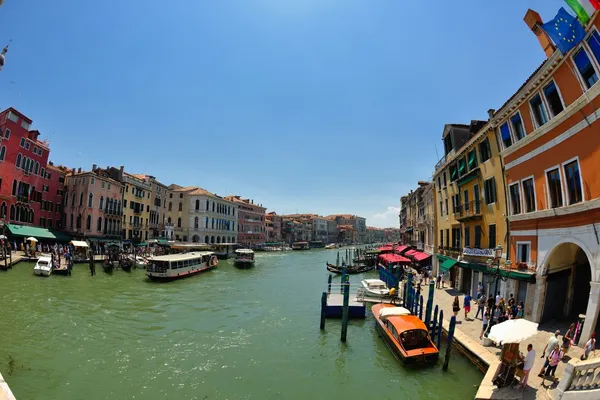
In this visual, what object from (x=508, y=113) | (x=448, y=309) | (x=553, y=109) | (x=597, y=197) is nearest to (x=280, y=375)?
(x=448, y=309)

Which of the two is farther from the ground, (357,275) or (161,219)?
(161,219)

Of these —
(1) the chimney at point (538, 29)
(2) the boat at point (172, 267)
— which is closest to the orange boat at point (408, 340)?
(1) the chimney at point (538, 29)

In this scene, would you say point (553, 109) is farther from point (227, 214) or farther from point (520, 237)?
point (227, 214)

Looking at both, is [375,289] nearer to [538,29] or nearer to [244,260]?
[538,29]

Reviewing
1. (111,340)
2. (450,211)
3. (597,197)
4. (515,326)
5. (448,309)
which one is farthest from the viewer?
(450,211)

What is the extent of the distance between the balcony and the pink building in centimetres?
4618

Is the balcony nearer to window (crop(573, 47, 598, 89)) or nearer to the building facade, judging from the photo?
window (crop(573, 47, 598, 89))

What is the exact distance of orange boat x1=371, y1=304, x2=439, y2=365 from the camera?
1327 cm

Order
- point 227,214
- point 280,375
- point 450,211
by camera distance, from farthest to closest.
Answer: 1. point 227,214
2. point 450,211
3. point 280,375

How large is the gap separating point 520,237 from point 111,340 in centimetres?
2070

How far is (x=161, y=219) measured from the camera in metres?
62.6

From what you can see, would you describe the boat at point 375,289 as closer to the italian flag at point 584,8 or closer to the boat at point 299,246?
the italian flag at point 584,8

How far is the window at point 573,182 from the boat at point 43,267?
36598 millimetres

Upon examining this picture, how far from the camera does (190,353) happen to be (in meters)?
14.4
